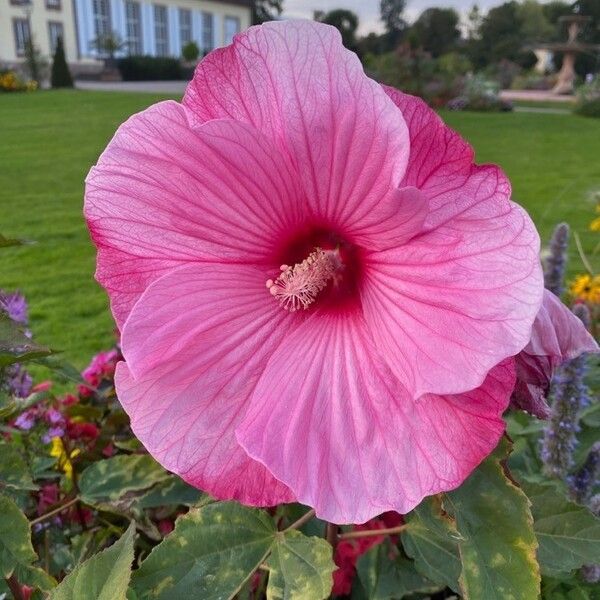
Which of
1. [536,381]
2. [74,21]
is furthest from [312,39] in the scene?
[74,21]

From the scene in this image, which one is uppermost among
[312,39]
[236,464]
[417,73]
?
[312,39]

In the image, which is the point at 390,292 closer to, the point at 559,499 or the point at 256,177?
the point at 256,177

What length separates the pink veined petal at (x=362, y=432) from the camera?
1.97ft

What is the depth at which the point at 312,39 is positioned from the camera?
0.58m

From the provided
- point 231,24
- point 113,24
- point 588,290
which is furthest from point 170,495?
point 231,24

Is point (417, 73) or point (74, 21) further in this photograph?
point (74, 21)

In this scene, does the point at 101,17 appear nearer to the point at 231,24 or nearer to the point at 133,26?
the point at 133,26

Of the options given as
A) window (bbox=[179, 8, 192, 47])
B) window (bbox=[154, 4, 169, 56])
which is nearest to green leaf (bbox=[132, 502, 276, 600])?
window (bbox=[154, 4, 169, 56])

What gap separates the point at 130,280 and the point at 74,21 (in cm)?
3240

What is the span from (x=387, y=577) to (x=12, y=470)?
0.52 m

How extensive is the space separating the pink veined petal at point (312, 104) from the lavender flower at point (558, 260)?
1.13 meters

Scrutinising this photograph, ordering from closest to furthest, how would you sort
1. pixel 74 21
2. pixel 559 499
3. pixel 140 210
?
pixel 140 210, pixel 559 499, pixel 74 21

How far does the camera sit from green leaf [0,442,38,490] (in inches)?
35.4

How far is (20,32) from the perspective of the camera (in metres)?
28.2
